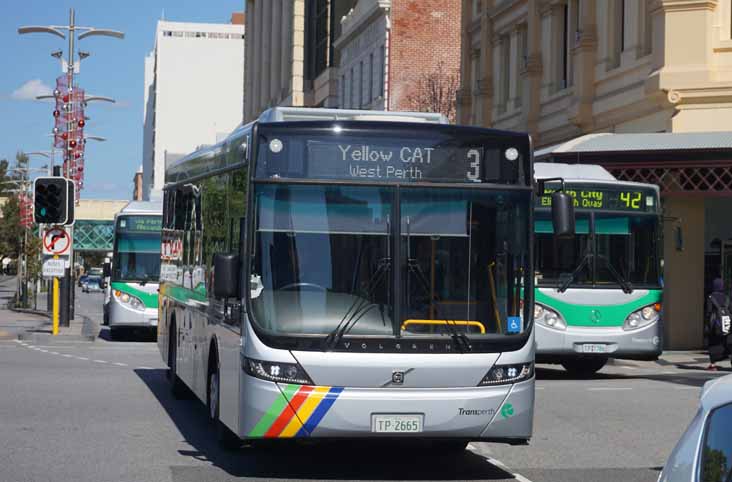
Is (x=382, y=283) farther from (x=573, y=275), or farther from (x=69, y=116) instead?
(x=69, y=116)

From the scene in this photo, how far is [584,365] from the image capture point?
74.6 ft

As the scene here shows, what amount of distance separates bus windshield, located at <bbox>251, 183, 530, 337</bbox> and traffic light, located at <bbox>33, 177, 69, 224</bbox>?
1919cm

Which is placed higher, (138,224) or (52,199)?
(52,199)

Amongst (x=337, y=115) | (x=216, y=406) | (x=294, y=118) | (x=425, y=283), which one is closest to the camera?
(x=425, y=283)

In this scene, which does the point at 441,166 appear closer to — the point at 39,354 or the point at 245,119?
the point at 39,354

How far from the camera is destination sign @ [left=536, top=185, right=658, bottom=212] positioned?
2112 centimetres

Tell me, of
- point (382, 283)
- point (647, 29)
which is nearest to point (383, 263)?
point (382, 283)

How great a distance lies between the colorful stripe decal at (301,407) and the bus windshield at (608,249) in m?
11.3

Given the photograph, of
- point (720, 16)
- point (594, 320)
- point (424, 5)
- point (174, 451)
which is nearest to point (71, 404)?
point (174, 451)

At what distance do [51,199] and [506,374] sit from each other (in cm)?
2012

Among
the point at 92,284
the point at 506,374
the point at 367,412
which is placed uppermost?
the point at 506,374

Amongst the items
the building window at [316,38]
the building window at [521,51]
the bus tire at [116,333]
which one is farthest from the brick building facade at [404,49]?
the bus tire at [116,333]

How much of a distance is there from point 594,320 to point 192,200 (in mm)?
8099

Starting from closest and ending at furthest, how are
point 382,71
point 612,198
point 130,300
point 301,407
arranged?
point 301,407 < point 612,198 < point 130,300 < point 382,71
